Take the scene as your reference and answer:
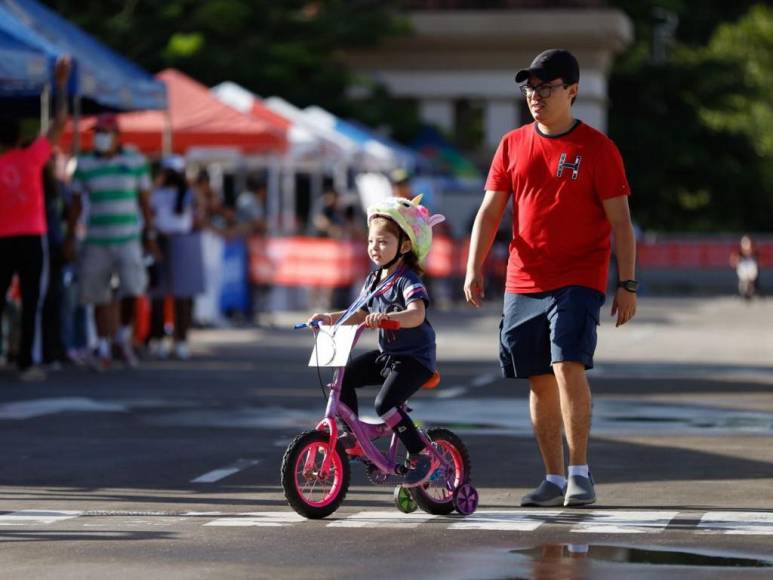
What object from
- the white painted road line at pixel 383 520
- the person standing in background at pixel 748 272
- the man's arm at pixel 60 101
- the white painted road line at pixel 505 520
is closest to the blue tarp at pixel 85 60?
the man's arm at pixel 60 101

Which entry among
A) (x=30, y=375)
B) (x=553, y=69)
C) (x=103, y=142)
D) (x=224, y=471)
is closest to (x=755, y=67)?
(x=103, y=142)

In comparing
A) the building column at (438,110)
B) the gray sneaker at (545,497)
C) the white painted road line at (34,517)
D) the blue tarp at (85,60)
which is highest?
the building column at (438,110)

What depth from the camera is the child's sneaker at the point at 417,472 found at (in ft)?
29.4

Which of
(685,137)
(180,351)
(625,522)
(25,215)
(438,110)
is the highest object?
(438,110)

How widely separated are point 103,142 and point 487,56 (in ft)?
149

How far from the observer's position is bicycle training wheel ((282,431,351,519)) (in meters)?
8.74

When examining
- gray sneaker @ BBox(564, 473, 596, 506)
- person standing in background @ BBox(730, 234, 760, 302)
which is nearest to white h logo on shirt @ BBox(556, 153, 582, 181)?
gray sneaker @ BBox(564, 473, 596, 506)

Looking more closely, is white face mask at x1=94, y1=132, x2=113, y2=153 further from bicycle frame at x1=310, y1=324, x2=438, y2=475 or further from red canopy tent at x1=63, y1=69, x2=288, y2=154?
red canopy tent at x1=63, y1=69, x2=288, y2=154

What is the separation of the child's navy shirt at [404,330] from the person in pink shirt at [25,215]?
7.47 m

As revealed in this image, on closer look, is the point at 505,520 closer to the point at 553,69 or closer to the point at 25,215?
the point at 553,69

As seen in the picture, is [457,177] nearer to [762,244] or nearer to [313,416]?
[762,244]

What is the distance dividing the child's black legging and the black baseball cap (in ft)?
4.28

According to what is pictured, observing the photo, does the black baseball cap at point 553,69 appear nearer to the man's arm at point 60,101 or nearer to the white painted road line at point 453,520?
the white painted road line at point 453,520

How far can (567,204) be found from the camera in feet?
30.9
